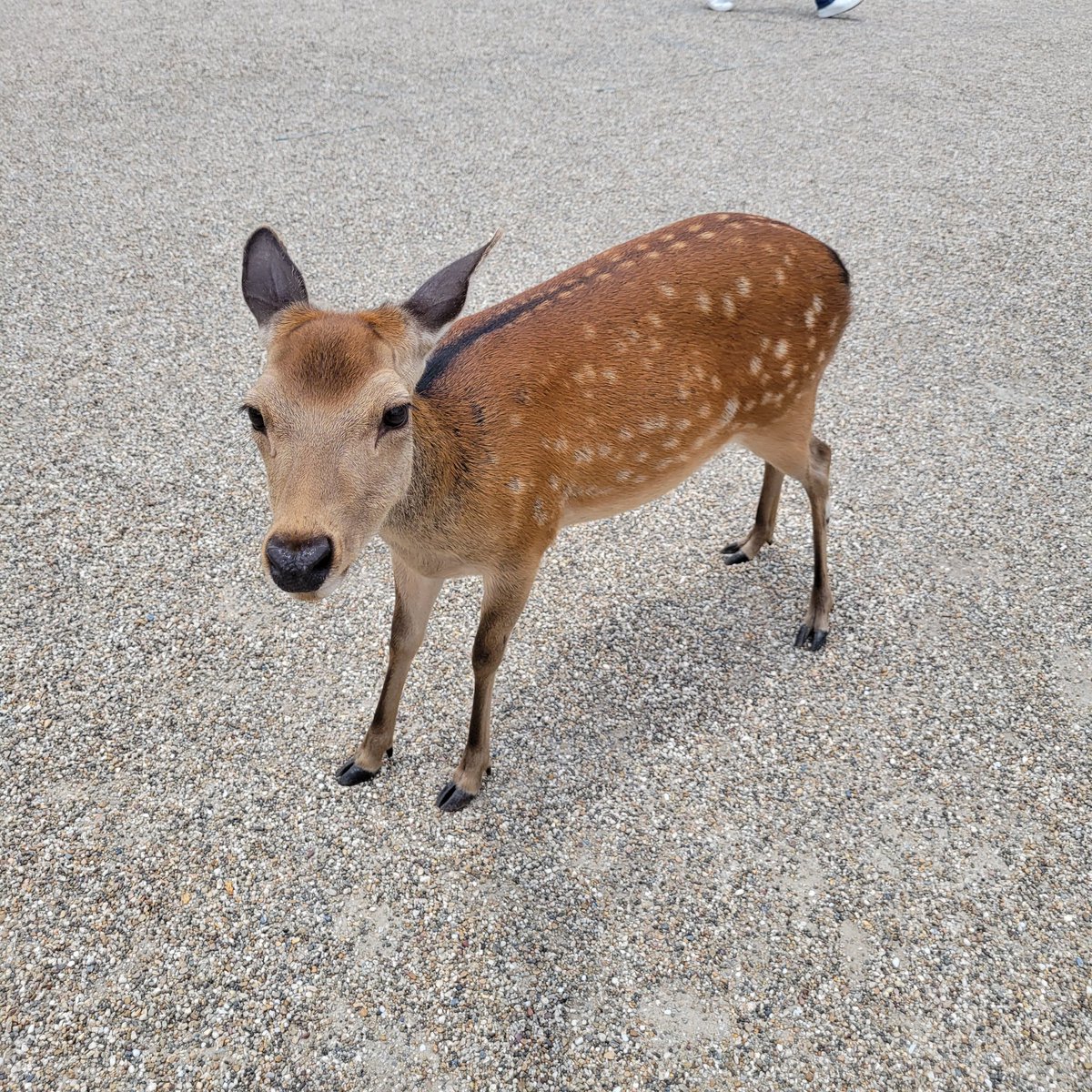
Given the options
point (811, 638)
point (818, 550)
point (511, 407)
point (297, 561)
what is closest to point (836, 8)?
point (818, 550)

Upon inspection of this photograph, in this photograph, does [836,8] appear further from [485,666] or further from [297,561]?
[297,561]

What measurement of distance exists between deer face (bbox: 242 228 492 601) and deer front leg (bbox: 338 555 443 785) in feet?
2.15

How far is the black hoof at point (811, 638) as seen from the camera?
3467 millimetres

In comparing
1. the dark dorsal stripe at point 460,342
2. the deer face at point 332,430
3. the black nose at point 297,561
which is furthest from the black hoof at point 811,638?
the black nose at point 297,561

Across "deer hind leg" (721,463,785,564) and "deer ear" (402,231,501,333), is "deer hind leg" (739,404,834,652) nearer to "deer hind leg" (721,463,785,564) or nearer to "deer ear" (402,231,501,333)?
"deer hind leg" (721,463,785,564)

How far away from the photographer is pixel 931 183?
6.88 metres

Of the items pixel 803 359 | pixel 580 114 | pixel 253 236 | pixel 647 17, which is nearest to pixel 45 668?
pixel 253 236

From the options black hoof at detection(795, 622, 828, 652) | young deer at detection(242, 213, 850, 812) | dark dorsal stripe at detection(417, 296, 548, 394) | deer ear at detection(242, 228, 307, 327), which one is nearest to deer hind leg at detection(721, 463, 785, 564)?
young deer at detection(242, 213, 850, 812)

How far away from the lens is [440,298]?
2297mm

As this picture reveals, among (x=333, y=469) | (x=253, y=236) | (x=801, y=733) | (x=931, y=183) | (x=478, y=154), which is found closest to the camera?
(x=333, y=469)

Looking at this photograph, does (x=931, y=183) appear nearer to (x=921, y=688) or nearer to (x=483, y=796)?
(x=921, y=688)

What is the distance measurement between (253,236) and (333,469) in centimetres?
74

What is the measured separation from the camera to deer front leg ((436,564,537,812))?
2.71 meters

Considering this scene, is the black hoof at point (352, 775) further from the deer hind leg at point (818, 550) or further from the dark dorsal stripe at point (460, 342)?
the deer hind leg at point (818, 550)
